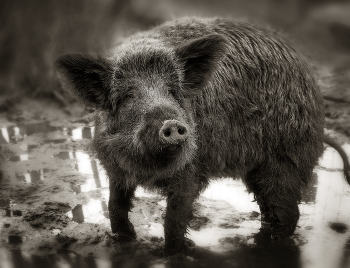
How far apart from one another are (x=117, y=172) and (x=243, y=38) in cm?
193

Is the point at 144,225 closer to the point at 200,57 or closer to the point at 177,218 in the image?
the point at 177,218

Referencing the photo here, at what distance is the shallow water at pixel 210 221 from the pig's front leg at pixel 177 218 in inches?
6.3

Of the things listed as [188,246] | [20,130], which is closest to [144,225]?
[188,246]

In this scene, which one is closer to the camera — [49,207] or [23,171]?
[49,207]

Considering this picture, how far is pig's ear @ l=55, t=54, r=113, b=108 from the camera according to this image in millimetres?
3207

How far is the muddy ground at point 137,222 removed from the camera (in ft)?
12.3

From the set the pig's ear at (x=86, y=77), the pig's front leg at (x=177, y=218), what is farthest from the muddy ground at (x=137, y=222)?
the pig's ear at (x=86, y=77)

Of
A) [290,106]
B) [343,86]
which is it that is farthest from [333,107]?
[290,106]

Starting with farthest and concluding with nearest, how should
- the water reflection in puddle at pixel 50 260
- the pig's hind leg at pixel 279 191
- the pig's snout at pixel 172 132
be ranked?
the pig's hind leg at pixel 279 191 < the water reflection in puddle at pixel 50 260 < the pig's snout at pixel 172 132

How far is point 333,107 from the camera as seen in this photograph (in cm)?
769

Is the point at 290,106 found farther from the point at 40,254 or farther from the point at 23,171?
the point at 23,171

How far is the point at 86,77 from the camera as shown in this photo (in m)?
3.34

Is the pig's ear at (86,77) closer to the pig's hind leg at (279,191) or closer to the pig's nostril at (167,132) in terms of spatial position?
the pig's nostril at (167,132)

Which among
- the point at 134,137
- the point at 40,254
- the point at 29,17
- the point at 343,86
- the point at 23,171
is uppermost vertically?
the point at 29,17
